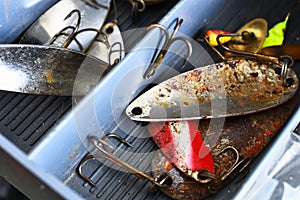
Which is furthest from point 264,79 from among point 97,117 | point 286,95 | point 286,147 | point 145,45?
point 97,117

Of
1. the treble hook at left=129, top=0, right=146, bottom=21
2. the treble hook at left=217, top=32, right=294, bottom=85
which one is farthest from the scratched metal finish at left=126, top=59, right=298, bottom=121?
the treble hook at left=129, top=0, right=146, bottom=21

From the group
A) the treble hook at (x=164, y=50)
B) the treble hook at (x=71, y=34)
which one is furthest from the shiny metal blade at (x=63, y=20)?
the treble hook at (x=164, y=50)

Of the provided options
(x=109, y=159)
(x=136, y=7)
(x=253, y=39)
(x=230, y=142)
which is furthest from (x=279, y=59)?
(x=109, y=159)

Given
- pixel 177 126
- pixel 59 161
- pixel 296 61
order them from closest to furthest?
pixel 59 161 < pixel 177 126 < pixel 296 61

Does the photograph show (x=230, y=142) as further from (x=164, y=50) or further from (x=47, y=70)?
(x=47, y=70)

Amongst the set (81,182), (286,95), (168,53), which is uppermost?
(168,53)

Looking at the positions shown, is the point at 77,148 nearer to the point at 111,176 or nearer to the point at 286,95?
the point at 111,176
